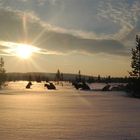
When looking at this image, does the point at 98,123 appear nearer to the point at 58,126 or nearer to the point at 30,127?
the point at 58,126

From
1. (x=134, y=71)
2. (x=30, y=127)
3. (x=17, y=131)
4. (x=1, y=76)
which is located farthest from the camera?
(x=1, y=76)

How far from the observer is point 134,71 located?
261ft

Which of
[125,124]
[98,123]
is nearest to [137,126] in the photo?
[125,124]

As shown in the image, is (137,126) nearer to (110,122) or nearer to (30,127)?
(110,122)

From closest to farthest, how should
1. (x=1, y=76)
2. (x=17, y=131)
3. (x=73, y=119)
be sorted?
(x=17, y=131)
(x=73, y=119)
(x=1, y=76)

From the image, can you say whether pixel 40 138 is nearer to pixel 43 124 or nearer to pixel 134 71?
pixel 43 124

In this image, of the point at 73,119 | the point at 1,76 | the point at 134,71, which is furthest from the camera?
the point at 1,76

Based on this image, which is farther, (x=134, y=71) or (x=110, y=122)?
(x=134, y=71)

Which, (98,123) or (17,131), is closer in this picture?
(17,131)

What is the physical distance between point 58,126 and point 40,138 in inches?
120

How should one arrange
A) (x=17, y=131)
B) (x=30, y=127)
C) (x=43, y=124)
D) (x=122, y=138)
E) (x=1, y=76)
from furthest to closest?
(x=1, y=76)
(x=43, y=124)
(x=30, y=127)
(x=17, y=131)
(x=122, y=138)

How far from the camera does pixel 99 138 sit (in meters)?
13.2

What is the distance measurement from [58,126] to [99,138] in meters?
3.34

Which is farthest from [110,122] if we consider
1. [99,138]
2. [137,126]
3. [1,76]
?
[1,76]
